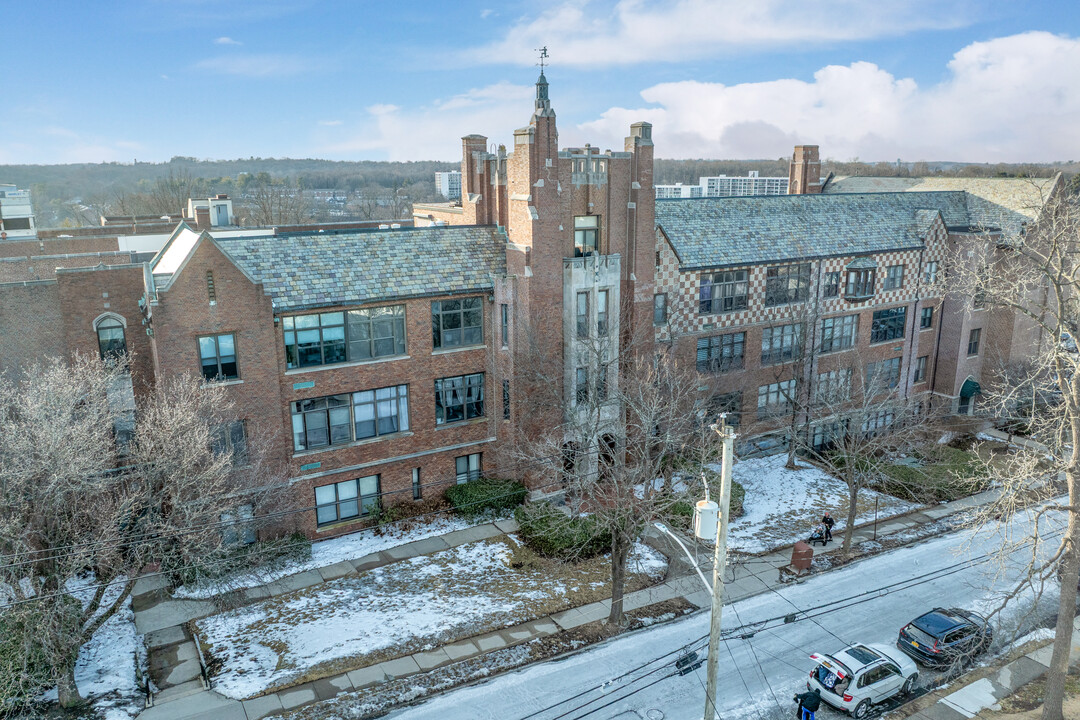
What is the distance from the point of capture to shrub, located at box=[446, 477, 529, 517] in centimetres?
3122

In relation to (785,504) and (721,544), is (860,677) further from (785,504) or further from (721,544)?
(785,504)

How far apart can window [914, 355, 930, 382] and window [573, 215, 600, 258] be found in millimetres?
24722

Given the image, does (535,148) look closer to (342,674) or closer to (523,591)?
(523,591)

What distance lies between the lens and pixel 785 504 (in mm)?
34344

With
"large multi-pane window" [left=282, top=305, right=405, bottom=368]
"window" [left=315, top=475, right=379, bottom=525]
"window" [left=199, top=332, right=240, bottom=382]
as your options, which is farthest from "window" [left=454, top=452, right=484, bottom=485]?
"window" [left=199, top=332, right=240, bottom=382]

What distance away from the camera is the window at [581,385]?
3206 cm

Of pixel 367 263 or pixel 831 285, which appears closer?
pixel 367 263

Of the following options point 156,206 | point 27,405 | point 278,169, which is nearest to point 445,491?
point 27,405


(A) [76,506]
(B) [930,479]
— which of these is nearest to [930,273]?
(B) [930,479]

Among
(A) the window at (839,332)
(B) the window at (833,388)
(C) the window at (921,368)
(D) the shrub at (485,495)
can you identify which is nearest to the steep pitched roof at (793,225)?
(A) the window at (839,332)

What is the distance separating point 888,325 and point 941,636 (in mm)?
23356

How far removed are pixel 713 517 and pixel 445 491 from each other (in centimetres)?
1881

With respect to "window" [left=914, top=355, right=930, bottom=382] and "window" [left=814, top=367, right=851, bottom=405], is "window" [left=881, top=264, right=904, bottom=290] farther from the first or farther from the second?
"window" [left=914, top=355, right=930, bottom=382]

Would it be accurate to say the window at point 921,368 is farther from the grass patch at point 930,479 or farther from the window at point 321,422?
the window at point 321,422
